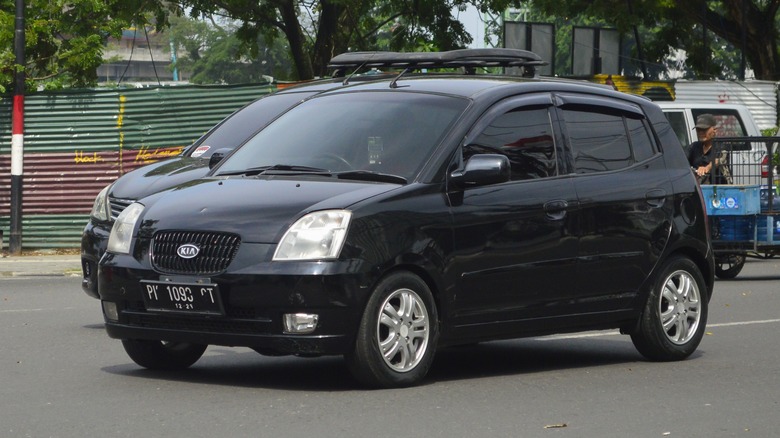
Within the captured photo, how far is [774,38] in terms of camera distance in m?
34.4

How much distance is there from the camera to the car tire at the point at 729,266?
17797mm

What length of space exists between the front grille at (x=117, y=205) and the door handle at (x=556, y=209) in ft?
11.5

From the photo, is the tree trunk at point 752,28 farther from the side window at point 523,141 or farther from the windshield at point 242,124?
the side window at point 523,141

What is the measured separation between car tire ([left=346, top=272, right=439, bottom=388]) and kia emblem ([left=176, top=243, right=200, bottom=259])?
931 mm

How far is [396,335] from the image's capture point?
26.0 feet

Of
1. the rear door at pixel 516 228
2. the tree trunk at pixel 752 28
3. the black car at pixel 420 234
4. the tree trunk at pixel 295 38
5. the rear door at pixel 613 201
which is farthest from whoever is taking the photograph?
the tree trunk at pixel 752 28

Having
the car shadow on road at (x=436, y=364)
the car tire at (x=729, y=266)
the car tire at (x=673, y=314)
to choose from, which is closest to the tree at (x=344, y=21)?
the car tire at (x=729, y=266)

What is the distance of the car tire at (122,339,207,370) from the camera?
28.7 ft

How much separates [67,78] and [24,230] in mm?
4309

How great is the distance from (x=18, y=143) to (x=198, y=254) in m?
15.1

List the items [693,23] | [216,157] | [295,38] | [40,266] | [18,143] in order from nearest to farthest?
1. [216,157]
2. [40,266]
3. [18,143]
4. [295,38]
5. [693,23]

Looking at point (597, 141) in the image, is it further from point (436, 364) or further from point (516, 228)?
→ point (436, 364)

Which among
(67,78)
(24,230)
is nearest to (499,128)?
(24,230)

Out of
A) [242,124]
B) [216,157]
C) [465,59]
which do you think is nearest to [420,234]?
[465,59]
